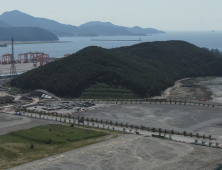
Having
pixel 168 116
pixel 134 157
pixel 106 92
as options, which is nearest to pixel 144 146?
pixel 134 157

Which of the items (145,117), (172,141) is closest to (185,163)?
(172,141)

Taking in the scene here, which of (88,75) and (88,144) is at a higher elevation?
(88,75)

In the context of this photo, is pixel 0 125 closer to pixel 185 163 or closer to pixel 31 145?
pixel 31 145

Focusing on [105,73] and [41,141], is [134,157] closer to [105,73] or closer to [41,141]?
[41,141]

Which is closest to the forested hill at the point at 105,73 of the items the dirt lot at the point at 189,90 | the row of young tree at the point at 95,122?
the dirt lot at the point at 189,90

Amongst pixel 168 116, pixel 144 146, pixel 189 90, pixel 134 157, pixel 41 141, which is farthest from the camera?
pixel 189 90

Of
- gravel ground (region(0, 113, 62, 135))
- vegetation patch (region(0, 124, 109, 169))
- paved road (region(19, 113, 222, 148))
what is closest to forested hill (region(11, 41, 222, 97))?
paved road (region(19, 113, 222, 148))

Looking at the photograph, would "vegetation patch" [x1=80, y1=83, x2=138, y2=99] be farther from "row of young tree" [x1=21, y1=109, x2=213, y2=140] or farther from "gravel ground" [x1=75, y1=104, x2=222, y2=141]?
"row of young tree" [x1=21, y1=109, x2=213, y2=140]
